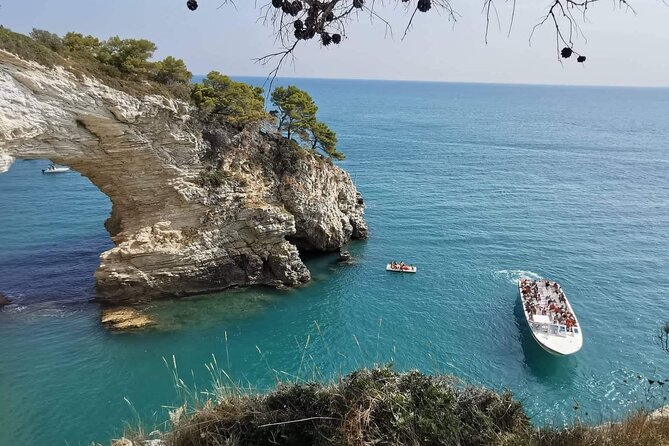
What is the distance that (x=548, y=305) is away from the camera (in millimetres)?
27188

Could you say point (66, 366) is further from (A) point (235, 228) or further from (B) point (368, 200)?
(B) point (368, 200)

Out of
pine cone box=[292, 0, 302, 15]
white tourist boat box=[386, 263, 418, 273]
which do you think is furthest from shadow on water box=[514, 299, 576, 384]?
pine cone box=[292, 0, 302, 15]

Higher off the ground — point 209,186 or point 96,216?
point 209,186

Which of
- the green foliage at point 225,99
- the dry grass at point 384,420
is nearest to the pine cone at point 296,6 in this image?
the dry grass at point 384,420

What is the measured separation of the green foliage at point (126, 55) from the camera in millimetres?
25766

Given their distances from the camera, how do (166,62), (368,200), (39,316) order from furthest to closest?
(368,200) < (166,62) < (39,316)

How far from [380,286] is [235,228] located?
10366mm

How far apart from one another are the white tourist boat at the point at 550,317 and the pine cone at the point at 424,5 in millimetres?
23083

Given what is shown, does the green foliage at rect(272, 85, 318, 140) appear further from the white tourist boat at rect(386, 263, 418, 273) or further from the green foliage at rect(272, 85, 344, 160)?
the white tourist boat at rect(386, 263, 418, 273)

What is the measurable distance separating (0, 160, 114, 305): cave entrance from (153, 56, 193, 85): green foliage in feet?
45.8

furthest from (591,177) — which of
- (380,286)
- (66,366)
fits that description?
(66,366)

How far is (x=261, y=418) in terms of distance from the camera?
7.03 m

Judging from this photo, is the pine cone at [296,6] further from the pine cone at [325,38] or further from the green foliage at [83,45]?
the green foliage at [83,45]

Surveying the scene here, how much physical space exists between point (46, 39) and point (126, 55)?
392 centimetres
